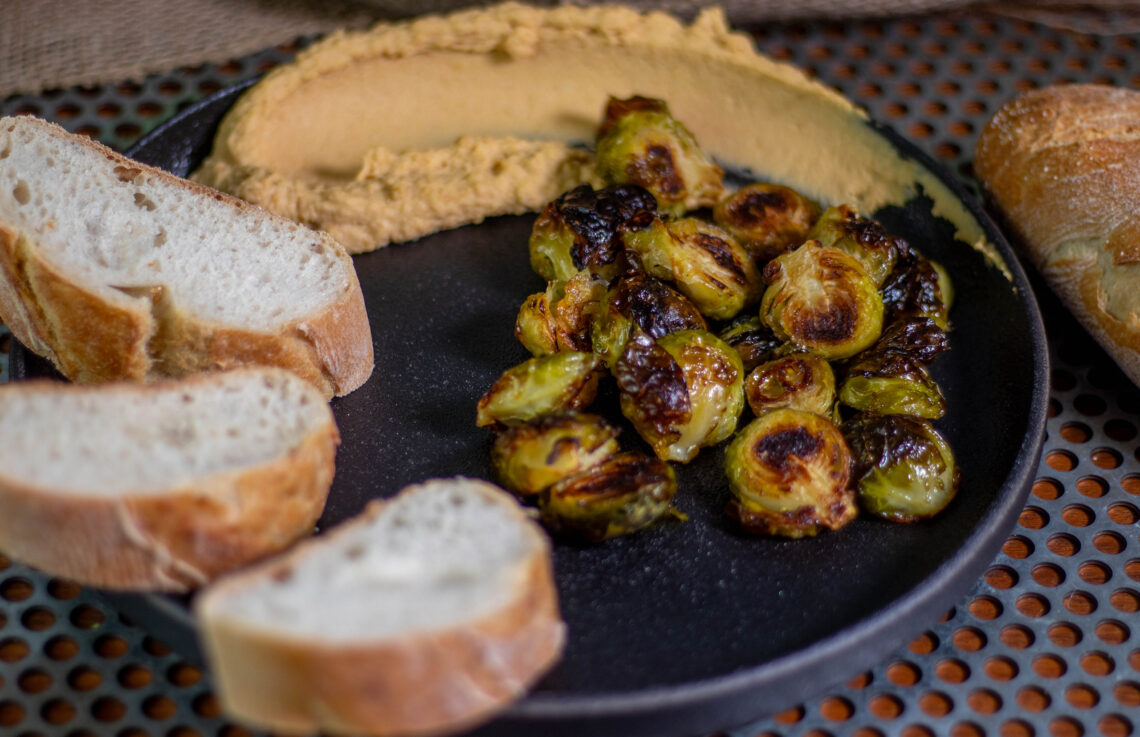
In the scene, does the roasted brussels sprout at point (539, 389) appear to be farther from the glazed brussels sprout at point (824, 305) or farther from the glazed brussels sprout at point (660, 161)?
the glazed brussels sprout at point (660, 161)

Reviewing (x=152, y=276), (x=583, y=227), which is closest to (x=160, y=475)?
(x=152, y=276)

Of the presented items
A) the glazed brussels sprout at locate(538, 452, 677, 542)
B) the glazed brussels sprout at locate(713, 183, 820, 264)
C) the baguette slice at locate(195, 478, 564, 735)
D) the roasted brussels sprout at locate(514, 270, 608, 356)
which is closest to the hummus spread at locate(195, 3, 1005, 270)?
the glazed brussels sprout at locate(713, 183, 820, 264)

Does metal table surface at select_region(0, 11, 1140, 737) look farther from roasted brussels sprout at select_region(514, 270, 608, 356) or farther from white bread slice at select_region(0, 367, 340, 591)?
roasted brussels sprout at select_region(514, 270, 608, 356)

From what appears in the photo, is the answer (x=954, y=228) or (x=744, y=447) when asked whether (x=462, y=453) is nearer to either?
(x=744, y=447)

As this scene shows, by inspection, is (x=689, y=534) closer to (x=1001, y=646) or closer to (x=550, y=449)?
(x=550, y=449)

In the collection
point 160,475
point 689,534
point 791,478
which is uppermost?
point 160,475

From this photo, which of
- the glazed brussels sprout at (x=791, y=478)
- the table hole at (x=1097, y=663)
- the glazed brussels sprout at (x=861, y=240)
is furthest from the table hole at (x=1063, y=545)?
the glazed brussels sprout at (x=861, y=240)

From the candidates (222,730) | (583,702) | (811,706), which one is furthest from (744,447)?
(222,730)
